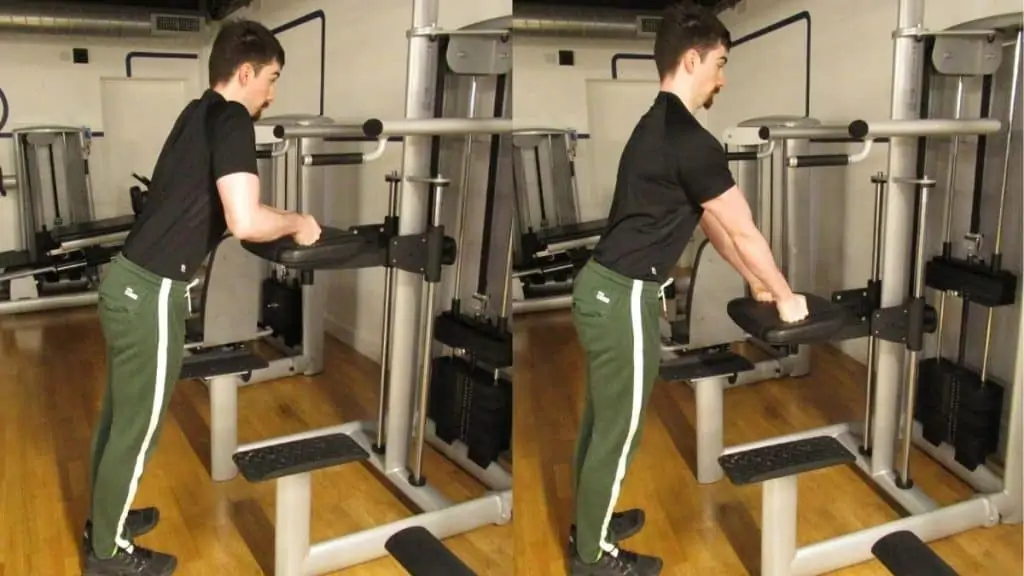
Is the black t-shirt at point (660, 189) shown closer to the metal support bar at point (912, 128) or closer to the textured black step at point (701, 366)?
the textured black step at point (701, 366)

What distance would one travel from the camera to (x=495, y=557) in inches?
71.8

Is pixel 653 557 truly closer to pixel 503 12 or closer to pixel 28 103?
pixel 503 12

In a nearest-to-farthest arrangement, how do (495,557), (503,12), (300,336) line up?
(503,12), (495,557), (300,336)

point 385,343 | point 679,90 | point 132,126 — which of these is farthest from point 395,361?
point 679,90

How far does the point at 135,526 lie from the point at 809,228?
1.82m

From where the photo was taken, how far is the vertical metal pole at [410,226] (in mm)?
1708

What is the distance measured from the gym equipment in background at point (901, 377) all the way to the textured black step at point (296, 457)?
88 cm

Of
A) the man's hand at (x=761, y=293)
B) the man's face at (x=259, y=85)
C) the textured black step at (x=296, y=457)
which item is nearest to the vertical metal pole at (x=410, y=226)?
the textured black step at (x=296, y=457)

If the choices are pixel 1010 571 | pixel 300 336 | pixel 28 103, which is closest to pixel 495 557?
pixel 300 336

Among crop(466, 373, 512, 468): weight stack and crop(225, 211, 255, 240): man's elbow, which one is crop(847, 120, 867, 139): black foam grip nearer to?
crop(466, 373, 512, 468): weight stack

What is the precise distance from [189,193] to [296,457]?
67 centimetres

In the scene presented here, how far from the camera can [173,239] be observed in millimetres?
1691

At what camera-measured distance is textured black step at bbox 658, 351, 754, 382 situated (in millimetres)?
1786

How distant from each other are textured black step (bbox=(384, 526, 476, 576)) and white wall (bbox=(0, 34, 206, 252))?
1.07 meters
